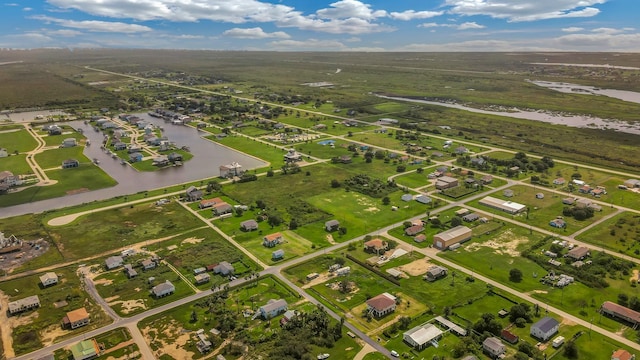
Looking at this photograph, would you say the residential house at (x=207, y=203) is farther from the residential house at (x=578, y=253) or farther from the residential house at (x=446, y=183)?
the residential house at (x=578, y=253)

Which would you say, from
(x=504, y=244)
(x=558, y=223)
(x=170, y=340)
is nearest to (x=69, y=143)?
(x=170, y=340)

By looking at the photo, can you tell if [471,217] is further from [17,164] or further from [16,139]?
[16,139]

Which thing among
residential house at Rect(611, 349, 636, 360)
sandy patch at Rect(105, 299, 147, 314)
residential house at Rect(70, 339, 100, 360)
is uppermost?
residential house at Rect(611, 349, 636, 360)

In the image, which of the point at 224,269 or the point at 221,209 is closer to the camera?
the point at 224,269

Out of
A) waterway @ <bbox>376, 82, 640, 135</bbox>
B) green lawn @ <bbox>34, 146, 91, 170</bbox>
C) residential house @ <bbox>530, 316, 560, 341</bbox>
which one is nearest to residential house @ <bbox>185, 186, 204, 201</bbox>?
green lawn @ <bbox>34, 146, 91, 170</bbox>

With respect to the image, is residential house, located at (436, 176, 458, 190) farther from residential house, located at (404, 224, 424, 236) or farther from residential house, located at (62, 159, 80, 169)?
residential house, located at (62, 159, 80, 169)

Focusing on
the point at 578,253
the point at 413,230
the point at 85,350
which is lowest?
the point at 85,350

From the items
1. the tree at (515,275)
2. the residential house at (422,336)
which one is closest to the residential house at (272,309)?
the residential house at (422,336)
